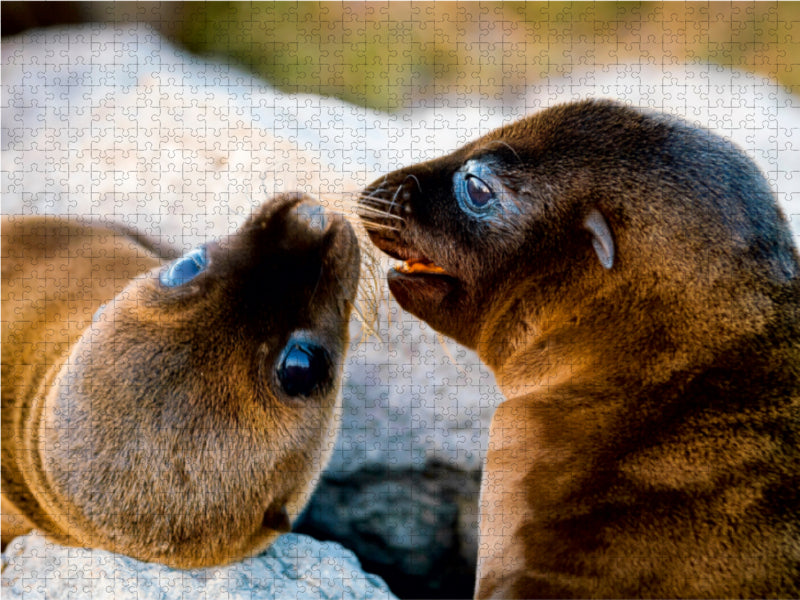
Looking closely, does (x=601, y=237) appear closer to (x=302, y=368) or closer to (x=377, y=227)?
(x=377, y=227)

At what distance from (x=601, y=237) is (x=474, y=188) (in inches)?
23.0

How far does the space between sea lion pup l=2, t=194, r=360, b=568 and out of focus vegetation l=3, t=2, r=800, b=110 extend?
3639mm

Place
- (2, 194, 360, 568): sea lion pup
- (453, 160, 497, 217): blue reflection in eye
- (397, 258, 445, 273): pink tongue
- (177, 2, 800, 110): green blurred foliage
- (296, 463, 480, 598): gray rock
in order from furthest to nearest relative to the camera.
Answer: (177, 2, 800, 110): green blurred foliage < (296, 463, 480, 598): gray rock < (397, 258, 445, 273): pink tongue < (453, 160, 497, 217): blue reflection in eye < (2, 194, 360, 568): sea lion pup

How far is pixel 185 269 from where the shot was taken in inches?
134

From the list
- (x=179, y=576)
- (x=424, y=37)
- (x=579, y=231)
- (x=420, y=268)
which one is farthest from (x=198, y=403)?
(x=424, y=37)

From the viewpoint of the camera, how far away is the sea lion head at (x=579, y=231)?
2914mm

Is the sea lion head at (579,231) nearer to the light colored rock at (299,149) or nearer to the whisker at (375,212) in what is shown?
the whisker at (375,212)

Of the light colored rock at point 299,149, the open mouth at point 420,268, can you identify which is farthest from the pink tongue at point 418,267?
the light colored rock at point 299,149

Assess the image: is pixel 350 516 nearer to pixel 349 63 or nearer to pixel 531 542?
pixel 531 542

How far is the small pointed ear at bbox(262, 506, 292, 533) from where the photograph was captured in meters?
3.45

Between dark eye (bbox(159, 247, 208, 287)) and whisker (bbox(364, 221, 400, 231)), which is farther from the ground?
whisker (bbox(364, 221, 400, 231))
